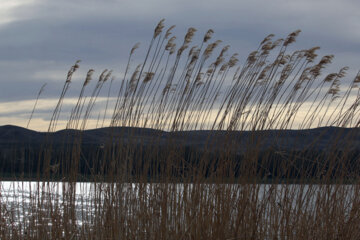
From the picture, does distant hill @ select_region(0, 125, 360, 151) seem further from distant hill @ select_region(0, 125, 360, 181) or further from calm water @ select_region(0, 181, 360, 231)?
calm water @ select_region(0, 181, 360, 231)

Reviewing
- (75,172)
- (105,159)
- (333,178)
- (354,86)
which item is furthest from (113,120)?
(354,86)

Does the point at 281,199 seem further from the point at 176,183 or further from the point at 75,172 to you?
the point at 75,172

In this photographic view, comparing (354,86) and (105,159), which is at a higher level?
(354,86)

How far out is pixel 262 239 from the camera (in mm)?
3023

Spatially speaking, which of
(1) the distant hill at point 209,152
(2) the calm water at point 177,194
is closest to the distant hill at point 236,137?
(1) the distant hill at point 209,152

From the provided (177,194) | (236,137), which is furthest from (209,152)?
(177,194)

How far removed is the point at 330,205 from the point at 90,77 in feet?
6.91

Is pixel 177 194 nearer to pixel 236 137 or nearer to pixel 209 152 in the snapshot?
pixel 209 152

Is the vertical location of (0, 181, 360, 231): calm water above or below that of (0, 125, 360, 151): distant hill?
below

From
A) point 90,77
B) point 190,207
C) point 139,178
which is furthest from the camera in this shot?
point 90,77

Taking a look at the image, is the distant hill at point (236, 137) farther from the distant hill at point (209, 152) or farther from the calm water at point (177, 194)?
the calm water at point (177, 194)

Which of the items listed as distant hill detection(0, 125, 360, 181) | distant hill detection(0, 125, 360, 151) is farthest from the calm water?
distant hill detection(0, 125, 360, 151)

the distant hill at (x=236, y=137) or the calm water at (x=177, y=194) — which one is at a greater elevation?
the distant hill at (x=236, y=137)

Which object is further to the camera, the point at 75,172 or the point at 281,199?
the point at 75,172
